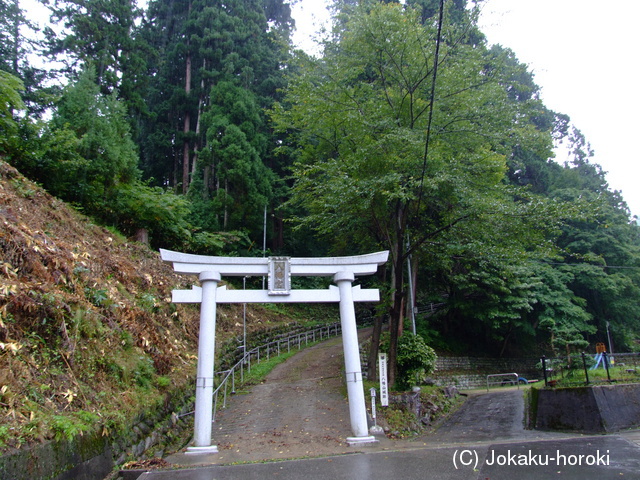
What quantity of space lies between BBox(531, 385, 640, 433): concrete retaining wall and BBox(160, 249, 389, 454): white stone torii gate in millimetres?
4212

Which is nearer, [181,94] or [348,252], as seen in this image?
[348,252]

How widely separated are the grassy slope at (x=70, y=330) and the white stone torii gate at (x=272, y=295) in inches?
41.6

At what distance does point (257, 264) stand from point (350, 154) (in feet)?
16.6

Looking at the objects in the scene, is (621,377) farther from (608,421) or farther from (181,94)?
(181,94)

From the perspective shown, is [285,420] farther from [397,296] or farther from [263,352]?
[263,352]

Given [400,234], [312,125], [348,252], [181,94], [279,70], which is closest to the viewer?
[400,234]

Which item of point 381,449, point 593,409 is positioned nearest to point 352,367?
point 381,449

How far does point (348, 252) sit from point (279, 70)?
1603 centimetres

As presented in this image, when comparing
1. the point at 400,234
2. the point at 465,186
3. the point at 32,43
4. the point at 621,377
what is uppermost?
the point at 32,43

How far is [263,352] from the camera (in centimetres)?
1614

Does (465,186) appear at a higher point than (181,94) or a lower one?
lower

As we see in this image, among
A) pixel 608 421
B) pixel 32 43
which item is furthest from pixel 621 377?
pixel 32 43

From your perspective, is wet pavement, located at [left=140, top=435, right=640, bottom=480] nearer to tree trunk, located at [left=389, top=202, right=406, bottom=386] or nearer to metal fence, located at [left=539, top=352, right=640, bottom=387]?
metal fence, located at [left=539, top=352, right=640, bottom=387]

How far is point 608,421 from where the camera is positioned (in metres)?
8.05
